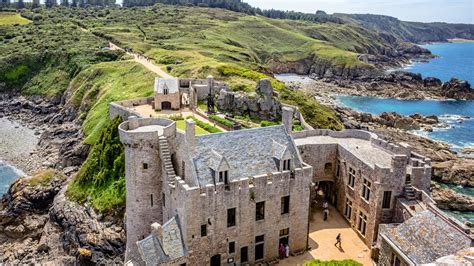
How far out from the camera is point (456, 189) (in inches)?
2876

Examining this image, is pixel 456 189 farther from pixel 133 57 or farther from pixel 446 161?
pixel 133 57

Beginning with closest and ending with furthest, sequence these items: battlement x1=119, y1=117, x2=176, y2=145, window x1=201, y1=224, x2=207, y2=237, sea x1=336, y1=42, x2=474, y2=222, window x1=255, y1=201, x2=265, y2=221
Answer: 1. window x1=201, y1=224, x2=207, y2=237
2. window x1=255, y1=201, x2=265, y2=221
3. battlement x1=119, y1=117, x2=176, y2=145
4. sea x1=336, y1=42, x2=474, y2=222

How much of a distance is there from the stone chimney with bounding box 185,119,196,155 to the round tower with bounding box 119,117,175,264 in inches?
177

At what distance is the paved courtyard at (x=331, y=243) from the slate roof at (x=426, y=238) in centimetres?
652

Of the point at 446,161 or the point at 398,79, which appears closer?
the point at 446,161

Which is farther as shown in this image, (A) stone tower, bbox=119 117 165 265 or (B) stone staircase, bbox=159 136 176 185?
(A) stone tower, bbox=119 117 165 265

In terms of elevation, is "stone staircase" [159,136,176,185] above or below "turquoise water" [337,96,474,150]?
above

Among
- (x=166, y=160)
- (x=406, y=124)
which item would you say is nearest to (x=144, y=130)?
(x=166, y=160)

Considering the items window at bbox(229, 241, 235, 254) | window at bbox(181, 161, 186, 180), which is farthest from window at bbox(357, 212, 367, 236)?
window at bbox(181, 161, 186, 180)

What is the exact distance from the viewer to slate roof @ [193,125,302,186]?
119 ft

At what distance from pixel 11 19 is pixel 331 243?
188 metres

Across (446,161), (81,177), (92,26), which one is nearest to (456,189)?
(446,161)

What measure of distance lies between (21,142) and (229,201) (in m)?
75.1

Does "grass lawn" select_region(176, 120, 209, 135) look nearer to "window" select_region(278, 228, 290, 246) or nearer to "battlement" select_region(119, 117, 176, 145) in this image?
"battlement" select_region(119, 117, 176, 145)
